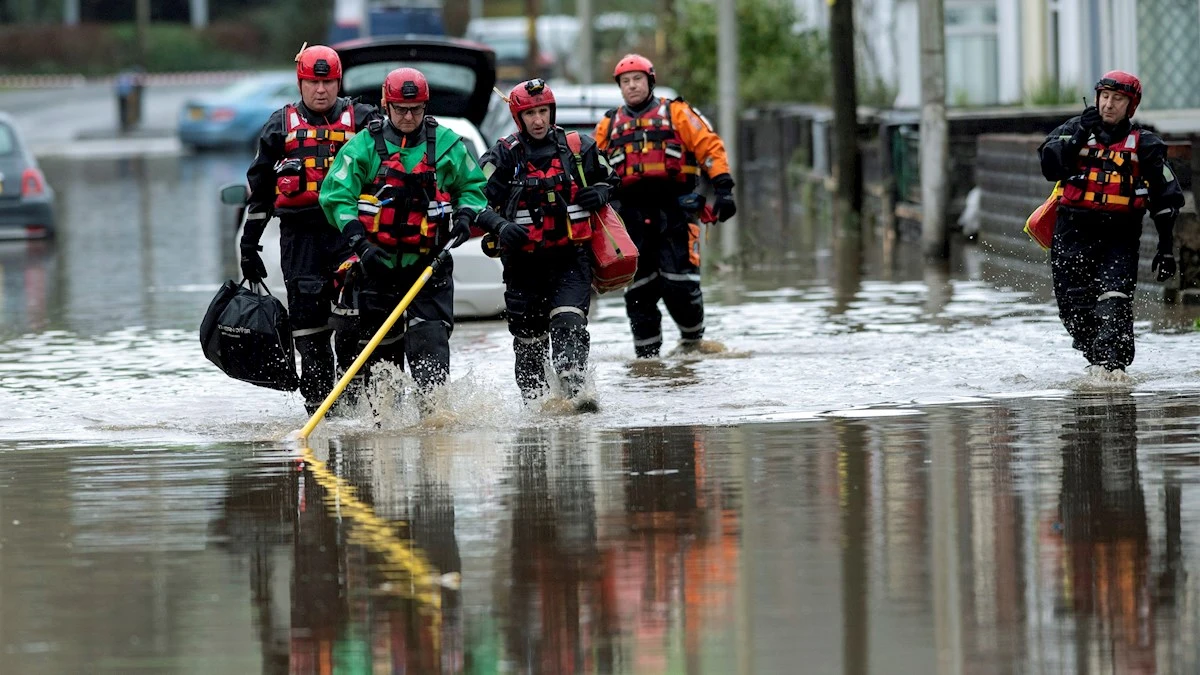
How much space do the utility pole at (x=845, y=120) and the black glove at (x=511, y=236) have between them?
11.3m

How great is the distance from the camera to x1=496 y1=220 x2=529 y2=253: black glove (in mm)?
10242

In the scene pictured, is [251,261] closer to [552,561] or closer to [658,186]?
[658,186]

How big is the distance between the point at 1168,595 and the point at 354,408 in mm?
4992

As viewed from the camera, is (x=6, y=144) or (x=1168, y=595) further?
(x=6, y=144)

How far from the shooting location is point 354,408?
34.7 feet

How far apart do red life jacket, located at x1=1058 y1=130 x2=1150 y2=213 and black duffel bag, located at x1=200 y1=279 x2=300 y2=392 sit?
3.91 m

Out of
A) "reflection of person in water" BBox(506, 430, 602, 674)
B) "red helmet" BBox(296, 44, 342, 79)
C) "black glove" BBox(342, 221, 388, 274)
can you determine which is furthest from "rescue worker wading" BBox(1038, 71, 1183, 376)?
"red helmet" BBox(296, 44, 342, 79)

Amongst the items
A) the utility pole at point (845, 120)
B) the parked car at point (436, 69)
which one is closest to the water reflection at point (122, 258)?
the parked car at point (436, 69)

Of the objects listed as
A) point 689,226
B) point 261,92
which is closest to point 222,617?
point 689,226

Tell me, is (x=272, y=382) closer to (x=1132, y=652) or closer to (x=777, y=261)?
(x=1132, y=652)

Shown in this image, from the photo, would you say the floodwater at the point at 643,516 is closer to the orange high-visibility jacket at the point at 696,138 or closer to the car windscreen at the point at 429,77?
the orange high-visibility jacket at the point at 696,138

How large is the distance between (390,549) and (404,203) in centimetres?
293

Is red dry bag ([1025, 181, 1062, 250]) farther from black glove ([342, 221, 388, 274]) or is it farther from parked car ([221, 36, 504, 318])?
parked car ([221, 36, 504, 318])

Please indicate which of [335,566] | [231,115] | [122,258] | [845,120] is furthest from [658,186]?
[231,115]
